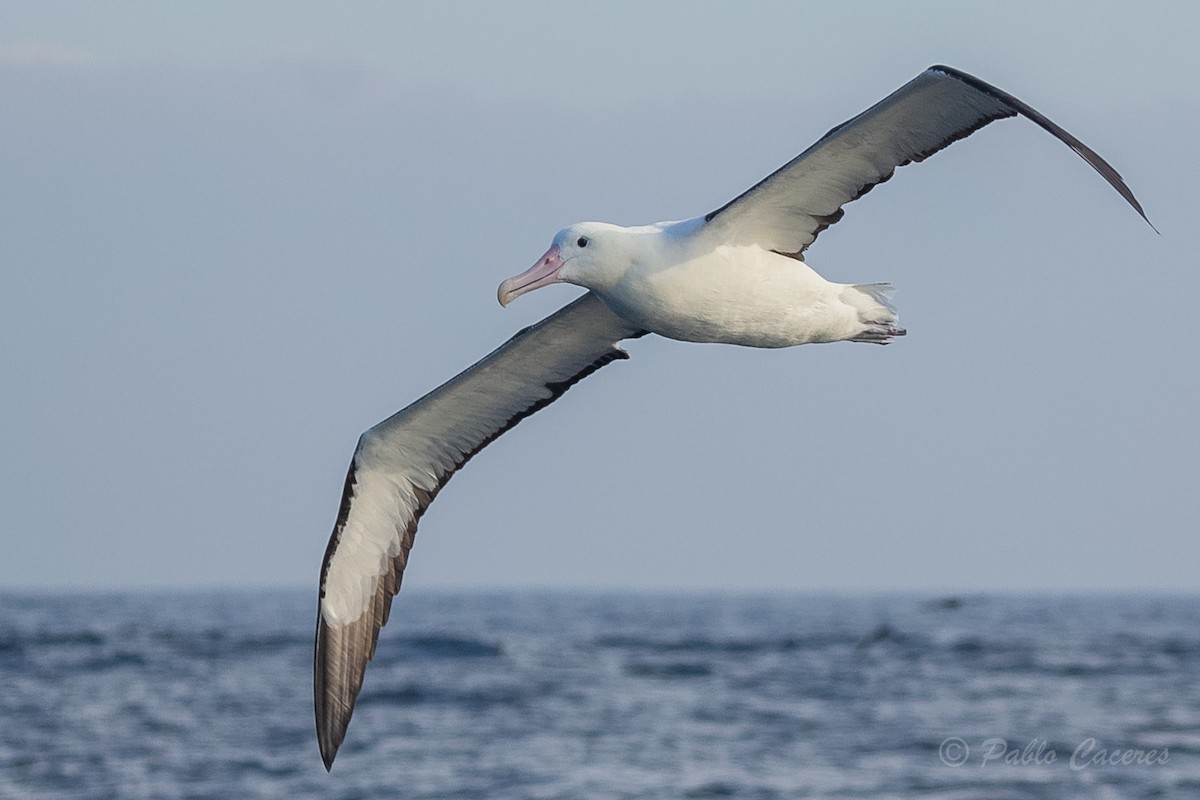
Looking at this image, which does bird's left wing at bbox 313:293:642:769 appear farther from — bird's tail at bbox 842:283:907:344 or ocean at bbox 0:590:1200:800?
ocean at bbox 0:590:1200:800

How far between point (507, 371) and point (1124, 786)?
11.6 meters

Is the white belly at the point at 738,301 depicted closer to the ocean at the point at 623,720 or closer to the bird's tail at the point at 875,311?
the bird's tail at the point at 875,311

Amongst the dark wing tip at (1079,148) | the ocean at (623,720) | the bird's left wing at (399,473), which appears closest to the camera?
the dark wing tip at (1079,148)

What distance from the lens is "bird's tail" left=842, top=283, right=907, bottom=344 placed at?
9461 millimetres

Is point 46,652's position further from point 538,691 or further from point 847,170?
point 847,170

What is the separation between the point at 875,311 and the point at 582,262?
1.75 meters

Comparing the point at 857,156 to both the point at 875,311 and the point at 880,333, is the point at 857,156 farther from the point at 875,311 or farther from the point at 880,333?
the point at 880,333

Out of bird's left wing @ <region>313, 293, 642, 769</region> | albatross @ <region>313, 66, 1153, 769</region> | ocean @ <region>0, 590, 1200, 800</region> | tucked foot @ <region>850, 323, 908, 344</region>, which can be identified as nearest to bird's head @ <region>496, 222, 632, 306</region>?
albatross @ <region>313, 66, 1153, 769</region>

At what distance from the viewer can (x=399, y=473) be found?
1142 cm

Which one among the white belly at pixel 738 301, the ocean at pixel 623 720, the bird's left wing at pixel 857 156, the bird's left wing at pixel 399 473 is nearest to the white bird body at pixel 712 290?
the white belly at pixel 738 301

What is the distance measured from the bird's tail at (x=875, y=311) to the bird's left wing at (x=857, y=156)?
15.7 inches

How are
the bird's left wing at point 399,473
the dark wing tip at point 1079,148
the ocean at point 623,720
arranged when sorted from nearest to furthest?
the dark wing tip at point 1079,148, the bird's left wing at point 399,473, the ocean at point 623,720

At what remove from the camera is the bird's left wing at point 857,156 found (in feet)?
27.9

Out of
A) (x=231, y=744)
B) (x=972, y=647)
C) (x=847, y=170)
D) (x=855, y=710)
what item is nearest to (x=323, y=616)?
(x=847, y=170)
